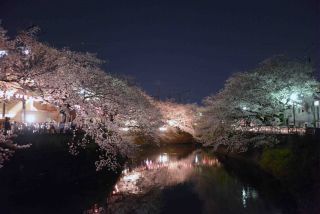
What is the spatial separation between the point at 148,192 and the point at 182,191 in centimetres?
200

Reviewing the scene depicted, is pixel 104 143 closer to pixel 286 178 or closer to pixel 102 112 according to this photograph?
pixel 102 112

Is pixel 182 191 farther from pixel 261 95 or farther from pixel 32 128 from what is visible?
pixel 261 95

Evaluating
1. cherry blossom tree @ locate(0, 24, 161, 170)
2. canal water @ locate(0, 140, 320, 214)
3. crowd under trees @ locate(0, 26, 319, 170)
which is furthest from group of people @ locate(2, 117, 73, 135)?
cherry blossom tree @ locate(0, 24, 161, 170)

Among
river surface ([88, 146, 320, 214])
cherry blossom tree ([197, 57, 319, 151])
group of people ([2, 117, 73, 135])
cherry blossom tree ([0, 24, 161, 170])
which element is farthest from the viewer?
cherry blossom tree ([197, 57, 319, 151])

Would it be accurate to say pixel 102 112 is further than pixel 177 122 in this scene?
No

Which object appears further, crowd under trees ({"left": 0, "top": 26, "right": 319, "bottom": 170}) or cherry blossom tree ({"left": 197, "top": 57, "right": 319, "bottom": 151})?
cherry blossom tree ({"left": 197, "top": 57, "right": 319, "bottom": 151})

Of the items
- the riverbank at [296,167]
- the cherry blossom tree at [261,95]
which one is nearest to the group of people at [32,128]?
the riverbank at [296,167]

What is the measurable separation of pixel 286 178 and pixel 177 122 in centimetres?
3306

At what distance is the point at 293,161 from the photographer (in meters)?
21.0

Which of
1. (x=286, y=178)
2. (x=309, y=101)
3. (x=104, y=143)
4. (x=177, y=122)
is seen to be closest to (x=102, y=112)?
(x=104, y=143)

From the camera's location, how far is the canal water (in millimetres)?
16500

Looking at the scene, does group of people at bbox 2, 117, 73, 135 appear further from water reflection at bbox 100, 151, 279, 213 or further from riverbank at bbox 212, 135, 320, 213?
riverbank at bbox 212, 135, 320, 213

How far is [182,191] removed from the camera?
2083cm

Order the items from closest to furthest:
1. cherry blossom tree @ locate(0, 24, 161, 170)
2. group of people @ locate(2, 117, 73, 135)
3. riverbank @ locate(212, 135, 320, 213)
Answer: cherry blossom tree @ locate(0, 24, 161, 170) → riverbank @ locate(212, 135, 320, 213) → group of people @ locate(2, 117, 73, 135)
